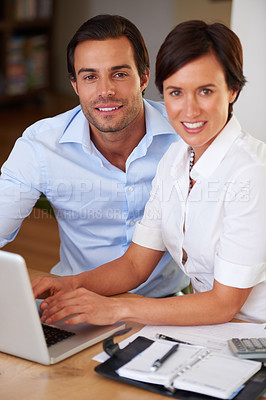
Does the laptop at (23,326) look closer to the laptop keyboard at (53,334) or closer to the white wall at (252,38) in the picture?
the laptop keyboard at (53,334)

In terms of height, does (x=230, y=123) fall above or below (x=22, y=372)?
above

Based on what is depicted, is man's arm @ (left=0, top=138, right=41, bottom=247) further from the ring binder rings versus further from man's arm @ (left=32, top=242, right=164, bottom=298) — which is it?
the ring binder rings

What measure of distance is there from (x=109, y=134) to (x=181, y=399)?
1019mm

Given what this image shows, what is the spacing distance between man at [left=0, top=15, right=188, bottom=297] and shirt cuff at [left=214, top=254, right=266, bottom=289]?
62 cm

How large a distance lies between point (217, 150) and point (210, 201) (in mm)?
119

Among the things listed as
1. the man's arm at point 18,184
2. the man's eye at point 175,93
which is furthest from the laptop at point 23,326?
the man's arm at point 18,184

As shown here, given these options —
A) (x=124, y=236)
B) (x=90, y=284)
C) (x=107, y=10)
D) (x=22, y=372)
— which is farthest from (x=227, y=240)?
(x=107, y=10)

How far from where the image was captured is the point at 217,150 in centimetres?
146

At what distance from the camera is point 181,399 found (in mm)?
1108

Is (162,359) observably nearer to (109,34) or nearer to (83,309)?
(83,309)

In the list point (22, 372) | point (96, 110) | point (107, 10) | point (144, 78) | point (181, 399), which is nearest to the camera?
point (181, 399)

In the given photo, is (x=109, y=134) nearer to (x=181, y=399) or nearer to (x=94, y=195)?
(x=94, y=195)

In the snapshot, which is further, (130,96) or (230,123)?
(130,96)

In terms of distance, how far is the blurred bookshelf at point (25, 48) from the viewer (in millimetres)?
5516
